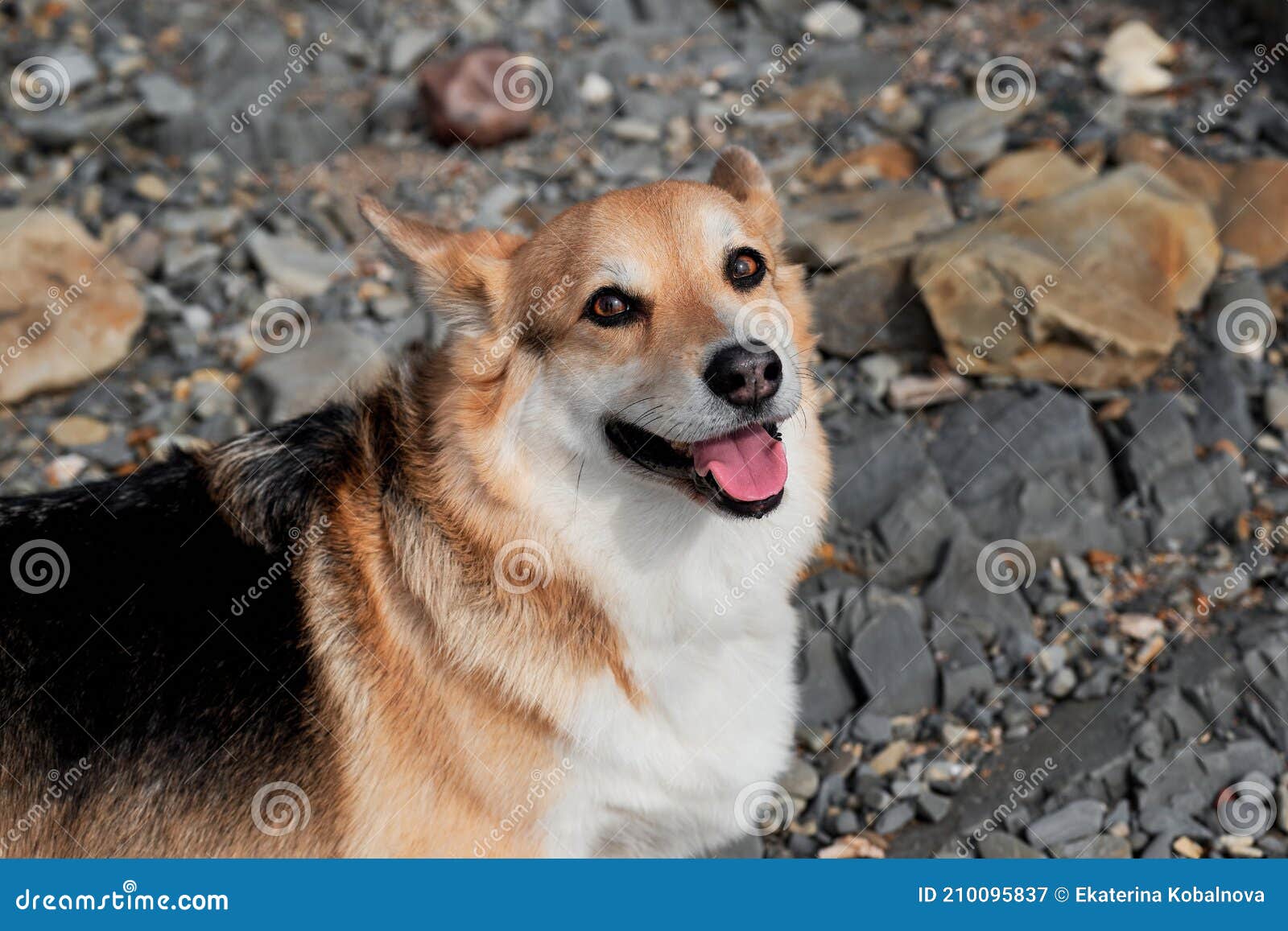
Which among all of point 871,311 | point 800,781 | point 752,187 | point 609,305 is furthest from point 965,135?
point 609,305

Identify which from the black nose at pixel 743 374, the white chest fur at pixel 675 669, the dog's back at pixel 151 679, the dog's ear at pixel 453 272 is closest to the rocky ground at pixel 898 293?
the white chest fur at pixel 675 669

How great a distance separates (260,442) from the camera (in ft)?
14.6

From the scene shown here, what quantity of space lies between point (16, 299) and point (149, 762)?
4.84 m

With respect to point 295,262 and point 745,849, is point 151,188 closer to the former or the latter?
point 295,262

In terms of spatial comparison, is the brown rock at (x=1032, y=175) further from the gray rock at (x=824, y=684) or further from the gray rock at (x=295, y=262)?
the gray rock at (x=295, y=262)

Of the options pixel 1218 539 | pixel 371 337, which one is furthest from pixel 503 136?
pixel 1218 539

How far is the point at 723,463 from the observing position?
13.1 ft

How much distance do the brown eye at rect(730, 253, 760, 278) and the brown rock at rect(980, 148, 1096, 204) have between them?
4109mm

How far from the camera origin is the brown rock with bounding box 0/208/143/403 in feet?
24.4

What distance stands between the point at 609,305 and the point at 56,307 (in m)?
5.06

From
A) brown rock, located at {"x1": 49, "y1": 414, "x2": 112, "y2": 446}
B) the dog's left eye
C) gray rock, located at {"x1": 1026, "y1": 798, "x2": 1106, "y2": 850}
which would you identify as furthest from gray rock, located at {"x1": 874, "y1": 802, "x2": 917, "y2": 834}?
brown rock, located at {"x1": 49, "y1": 414, "x2": 112, "y2": 446}

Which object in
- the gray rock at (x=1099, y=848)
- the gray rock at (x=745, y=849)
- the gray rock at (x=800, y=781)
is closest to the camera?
the gray rock at (x=1099, y=848)

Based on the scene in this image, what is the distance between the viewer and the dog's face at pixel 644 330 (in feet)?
12.8

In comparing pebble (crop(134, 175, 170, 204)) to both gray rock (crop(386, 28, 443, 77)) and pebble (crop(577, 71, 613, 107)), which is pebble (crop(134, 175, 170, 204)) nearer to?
gray rock (crop(386, 28, 443, 77))
